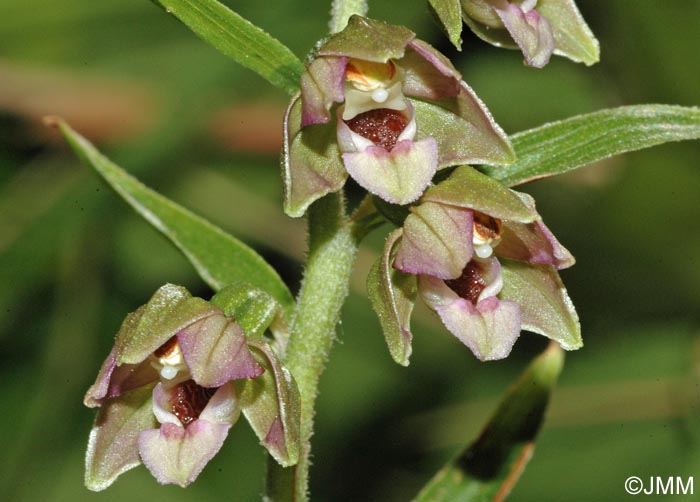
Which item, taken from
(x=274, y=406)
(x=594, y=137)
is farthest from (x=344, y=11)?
(x=274, y=406)

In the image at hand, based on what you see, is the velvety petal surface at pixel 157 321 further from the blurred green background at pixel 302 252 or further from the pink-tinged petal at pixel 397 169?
the blurred green background at pixel 302 252

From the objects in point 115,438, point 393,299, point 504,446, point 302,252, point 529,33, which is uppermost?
point 529,33

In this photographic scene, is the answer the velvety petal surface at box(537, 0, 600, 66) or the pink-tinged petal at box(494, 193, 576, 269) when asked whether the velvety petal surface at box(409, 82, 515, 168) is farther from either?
the velvety petal surface at box(537, 0, 600, 66)

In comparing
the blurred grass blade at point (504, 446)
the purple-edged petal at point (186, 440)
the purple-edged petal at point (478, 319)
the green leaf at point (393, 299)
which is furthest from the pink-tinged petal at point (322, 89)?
the blurred grass blade at point (504, 446)

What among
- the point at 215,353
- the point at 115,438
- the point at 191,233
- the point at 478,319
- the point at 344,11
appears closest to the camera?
the point at 215,353

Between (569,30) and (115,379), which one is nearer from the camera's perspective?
(115,379)

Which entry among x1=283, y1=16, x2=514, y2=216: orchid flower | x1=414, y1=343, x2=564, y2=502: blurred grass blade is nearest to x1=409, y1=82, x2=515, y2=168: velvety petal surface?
x1=283, y1=16, x2=514, y2=216: orchid flower

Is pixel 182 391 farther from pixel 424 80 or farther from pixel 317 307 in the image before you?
pixel 424 80
